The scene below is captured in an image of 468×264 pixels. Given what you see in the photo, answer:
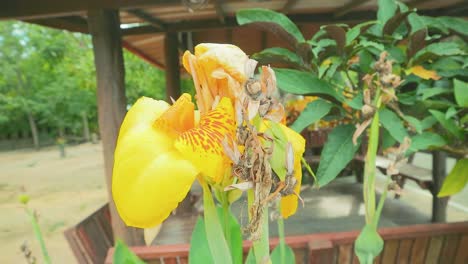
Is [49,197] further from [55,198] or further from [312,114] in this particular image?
[312,114]

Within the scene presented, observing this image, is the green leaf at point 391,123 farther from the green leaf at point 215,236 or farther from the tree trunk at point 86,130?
the tree trunk at point 86,130

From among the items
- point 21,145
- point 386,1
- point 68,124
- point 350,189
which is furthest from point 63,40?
point 386,1

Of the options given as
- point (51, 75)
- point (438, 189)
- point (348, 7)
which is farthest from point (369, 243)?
point (51, 75)

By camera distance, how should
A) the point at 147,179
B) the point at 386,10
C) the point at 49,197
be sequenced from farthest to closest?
the point at 49,197
the point at 386,10
the point at 147,179

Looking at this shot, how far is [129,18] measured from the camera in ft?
11.3

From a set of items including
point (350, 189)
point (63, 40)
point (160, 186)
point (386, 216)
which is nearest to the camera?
point (160, 186)

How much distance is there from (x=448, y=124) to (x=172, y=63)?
400 cm

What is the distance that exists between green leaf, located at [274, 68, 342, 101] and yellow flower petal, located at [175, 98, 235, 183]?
530 millimetres

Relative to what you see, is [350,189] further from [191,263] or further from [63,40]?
[63,40]

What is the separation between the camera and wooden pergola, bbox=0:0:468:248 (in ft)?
7.73

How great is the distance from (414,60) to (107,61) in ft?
6.32

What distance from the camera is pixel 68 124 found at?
19.2 m

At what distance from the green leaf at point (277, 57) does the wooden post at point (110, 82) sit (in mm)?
1618

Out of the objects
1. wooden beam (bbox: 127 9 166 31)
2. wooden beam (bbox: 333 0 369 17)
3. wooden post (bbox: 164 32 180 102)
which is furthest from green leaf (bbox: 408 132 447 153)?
wooden post (bbox: 164 32 180 102)
